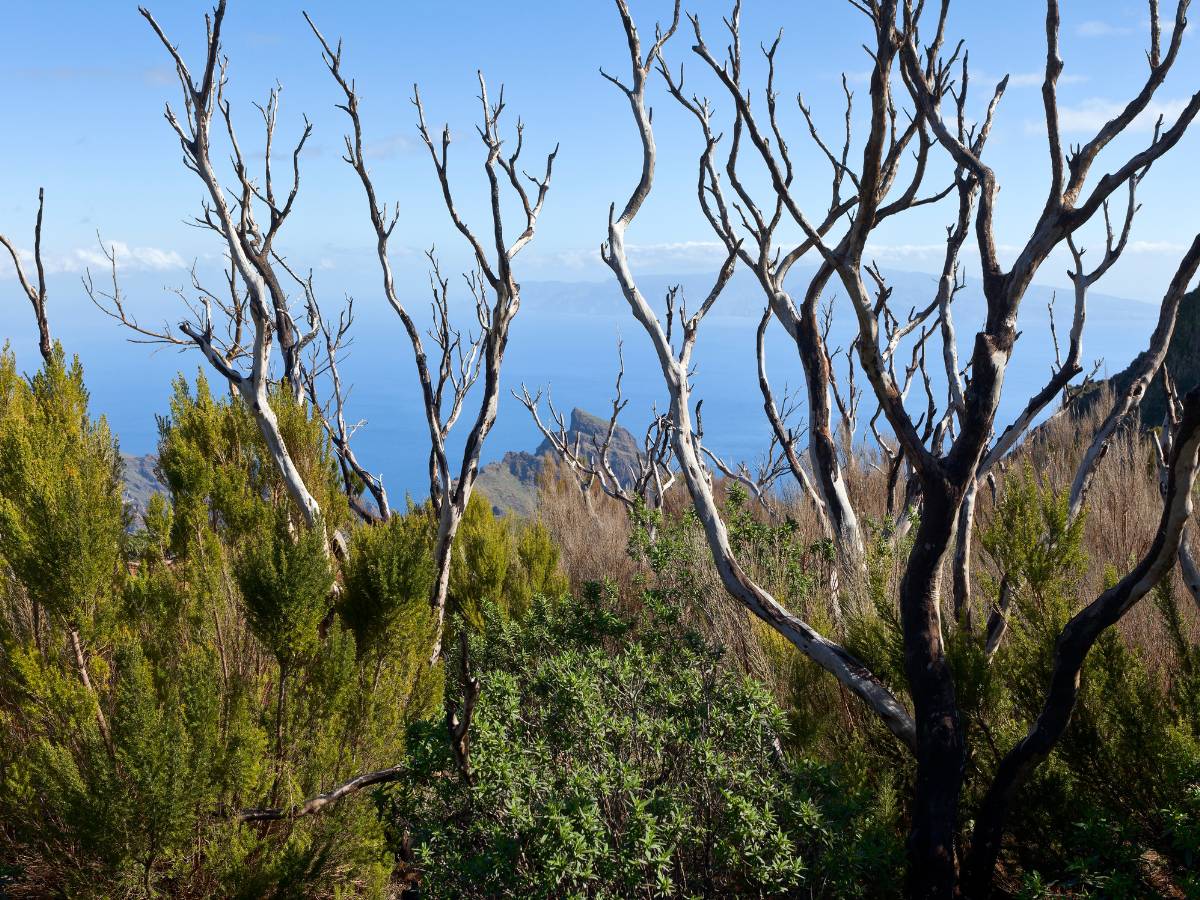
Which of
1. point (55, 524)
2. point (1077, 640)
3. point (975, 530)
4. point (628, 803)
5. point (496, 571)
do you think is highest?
point (975, 530)

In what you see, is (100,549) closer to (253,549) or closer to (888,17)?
(253,549)

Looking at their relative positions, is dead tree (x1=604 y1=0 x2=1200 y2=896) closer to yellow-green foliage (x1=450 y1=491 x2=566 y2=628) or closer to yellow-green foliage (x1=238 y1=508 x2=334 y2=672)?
yellow-green foliage (x1=238 y1=508 x2=334 y2=672)

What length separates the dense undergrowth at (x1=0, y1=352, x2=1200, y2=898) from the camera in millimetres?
2752

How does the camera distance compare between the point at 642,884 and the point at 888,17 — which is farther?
the point at 888,17

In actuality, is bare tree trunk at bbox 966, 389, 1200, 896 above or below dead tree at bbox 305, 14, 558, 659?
below

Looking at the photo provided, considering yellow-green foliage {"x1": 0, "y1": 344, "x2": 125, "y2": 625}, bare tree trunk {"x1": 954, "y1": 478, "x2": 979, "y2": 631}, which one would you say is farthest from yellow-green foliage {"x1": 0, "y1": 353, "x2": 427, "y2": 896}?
bare tree trunk {"x1": 954, "y1": 478, "x2": 979, "y2": 631}

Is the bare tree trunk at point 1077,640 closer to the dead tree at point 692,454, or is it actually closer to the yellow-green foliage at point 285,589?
the dead tree at point 692,454

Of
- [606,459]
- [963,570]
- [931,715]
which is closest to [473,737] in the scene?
[931,715]

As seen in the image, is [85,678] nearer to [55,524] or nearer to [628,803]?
[55,524]

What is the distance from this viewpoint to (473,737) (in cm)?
300

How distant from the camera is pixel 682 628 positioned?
17.6ft

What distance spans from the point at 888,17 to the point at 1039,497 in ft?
7.13

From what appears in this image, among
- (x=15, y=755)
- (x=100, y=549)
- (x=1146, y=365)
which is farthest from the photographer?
(x=1146, y=365)

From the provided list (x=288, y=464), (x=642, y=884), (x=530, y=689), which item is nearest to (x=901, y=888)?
(x=642, y=884)
